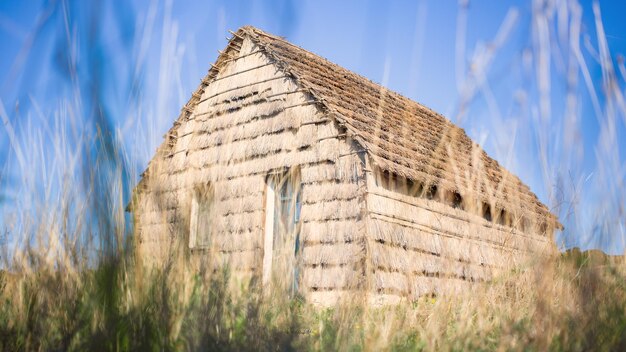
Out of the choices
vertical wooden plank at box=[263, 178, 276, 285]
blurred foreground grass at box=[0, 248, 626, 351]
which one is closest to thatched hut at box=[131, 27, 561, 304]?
vertical wooden plank at box=[263, 178, 276, 285]

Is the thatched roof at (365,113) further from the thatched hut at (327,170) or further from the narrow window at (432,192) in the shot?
the narrow window at (432,192)

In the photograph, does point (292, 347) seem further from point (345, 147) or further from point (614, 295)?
point (345, 147)

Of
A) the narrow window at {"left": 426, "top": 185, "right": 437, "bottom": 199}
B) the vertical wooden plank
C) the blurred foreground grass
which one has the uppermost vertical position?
the narrow window at {"left": 426, "top": 185, "right": 437, "bottom": 199}

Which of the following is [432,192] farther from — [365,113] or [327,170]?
[327,170]

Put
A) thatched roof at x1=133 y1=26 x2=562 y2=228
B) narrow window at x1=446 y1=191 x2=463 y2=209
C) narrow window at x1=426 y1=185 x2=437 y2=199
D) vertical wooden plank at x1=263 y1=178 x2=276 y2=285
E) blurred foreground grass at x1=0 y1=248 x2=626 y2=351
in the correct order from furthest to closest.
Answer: narrow window at x1=446 y1=191 x2=463 y2=209, narrow window at x1=426 y1=185 x2=437 y2=199, vertical wooden plank at x1=263 y1=178 x2=276 y2=285, thatched roof at x1=133 y1=26 x2=562 y2=228, blurred foreground grass at x1=0 y1=248 x2=626 y2=351

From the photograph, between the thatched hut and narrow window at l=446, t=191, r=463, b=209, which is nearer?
the thatched hut

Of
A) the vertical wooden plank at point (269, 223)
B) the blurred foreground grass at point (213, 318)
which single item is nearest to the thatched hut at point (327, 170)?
the vertical wooden plank at point (269, 223)

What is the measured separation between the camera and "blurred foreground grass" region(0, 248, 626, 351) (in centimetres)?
209

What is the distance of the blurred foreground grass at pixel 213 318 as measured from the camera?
2.09 m

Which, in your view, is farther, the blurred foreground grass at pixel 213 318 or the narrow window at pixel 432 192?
the narrow window at pixel 432 192

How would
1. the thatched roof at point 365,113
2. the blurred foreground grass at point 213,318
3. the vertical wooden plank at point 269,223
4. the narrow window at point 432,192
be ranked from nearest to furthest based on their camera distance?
the blurred foreground grass at point 213,318 → the thatched roof at point 365,113 → the vertical wooden plank at point 269,223 → the narrow window at point 432,192

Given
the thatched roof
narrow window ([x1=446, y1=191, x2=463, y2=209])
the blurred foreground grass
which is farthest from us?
narrow window ([x1=446, y1=191, x2=463, y2=209])

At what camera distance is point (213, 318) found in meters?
2.19

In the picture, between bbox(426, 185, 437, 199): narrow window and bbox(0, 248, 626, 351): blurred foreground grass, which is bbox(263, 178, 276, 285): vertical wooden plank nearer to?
bbox(426, 185, 437, 199): narrow window
